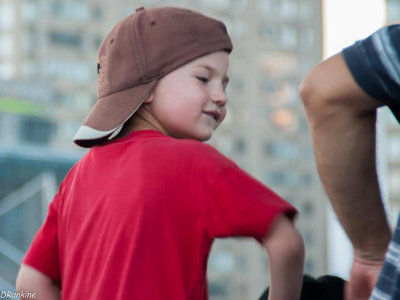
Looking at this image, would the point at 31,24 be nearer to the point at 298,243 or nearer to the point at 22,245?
the point at 22,245

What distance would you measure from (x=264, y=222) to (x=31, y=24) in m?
46.1

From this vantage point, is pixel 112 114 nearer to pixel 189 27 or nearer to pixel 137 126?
pixel 137 126

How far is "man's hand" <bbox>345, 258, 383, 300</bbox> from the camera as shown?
3.12 ft

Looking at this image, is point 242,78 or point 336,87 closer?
point 336,87

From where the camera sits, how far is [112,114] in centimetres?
124

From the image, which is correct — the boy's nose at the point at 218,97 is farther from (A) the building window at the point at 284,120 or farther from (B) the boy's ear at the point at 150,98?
(A) the building window at the point at 284,120

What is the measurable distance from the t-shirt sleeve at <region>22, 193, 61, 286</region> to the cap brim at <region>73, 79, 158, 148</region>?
0.19m

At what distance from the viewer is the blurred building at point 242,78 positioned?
146 ft

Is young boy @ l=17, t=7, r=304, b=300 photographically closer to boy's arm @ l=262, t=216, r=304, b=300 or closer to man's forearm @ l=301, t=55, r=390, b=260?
boy's arm @ l=262, t=216, r=304, b=300

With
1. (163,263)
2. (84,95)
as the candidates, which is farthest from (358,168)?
(84,95)

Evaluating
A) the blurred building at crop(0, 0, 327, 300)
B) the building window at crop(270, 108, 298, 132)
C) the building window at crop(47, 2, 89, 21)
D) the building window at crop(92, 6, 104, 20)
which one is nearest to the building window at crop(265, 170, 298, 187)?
the blurred building at crop(0, 0, 327, 300)

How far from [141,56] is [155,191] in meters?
0.28

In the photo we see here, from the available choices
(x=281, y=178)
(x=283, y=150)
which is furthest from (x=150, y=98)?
(x=283, y=150)

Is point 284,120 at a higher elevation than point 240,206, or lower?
lower
